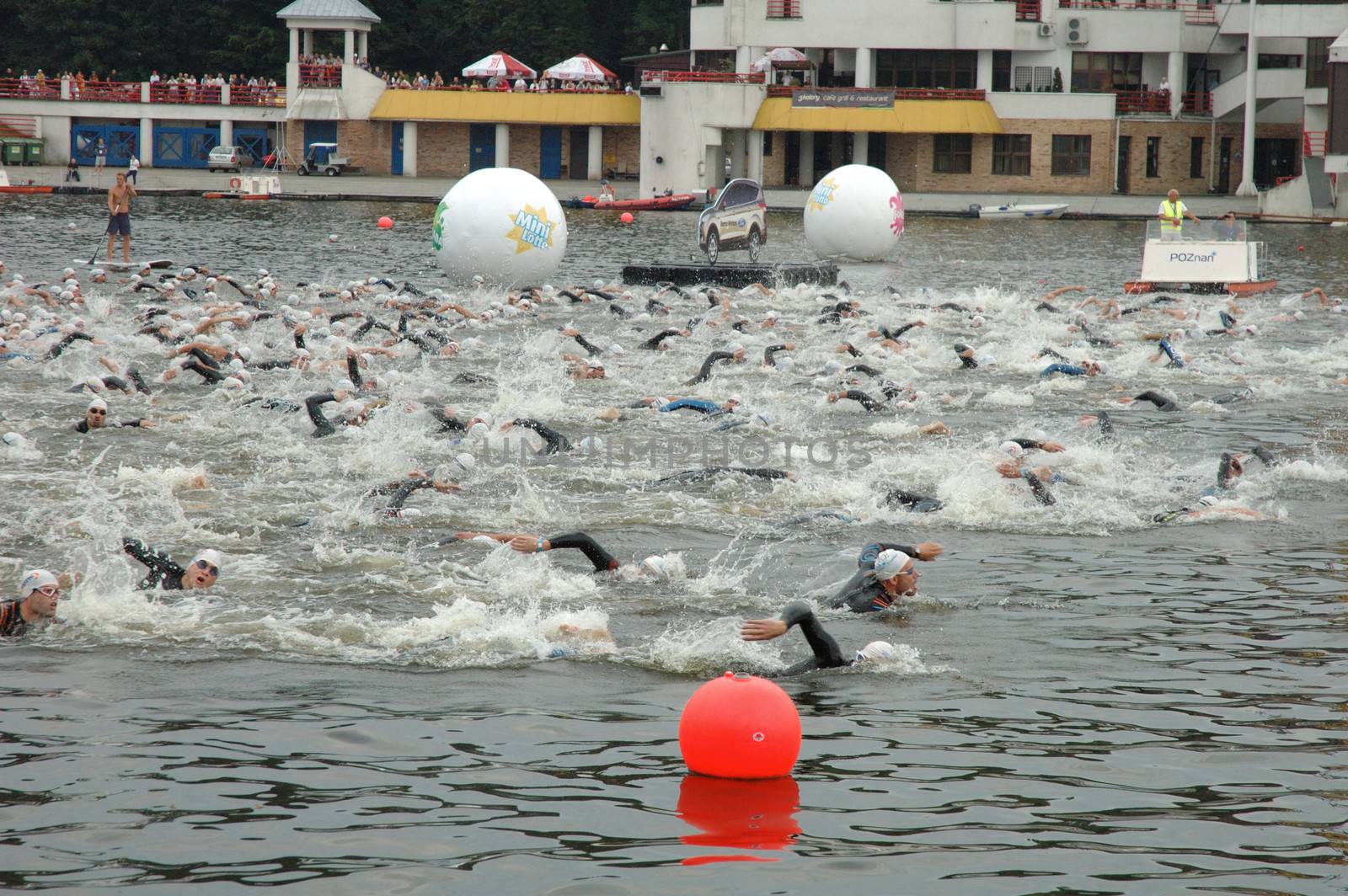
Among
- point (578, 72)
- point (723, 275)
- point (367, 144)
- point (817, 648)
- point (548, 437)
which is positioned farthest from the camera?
point (367, 144)

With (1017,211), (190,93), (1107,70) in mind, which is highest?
(1107,70)

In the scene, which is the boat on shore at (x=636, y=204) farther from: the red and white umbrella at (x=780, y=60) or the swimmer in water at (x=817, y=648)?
the swimmer in water at (x=817, y=648)

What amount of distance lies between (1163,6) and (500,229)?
42.5 m

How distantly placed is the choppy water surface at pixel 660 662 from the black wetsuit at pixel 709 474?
0.60 feet

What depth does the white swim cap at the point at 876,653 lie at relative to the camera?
927 cm

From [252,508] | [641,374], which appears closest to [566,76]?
[641,374]

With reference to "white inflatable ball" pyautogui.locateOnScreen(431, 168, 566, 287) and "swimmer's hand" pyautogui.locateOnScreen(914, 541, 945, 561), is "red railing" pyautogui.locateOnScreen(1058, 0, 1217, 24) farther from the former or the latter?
"swimmer's hand" pyautogui.locateOnScreen(914, 541, 945, 561)

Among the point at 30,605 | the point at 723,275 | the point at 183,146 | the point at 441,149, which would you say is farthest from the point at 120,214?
the point at 183,146

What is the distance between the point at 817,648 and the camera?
9.12 m

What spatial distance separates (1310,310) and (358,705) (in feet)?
80.9

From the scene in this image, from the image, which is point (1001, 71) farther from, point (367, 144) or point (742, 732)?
point (742, 732)

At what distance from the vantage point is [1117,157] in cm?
6128

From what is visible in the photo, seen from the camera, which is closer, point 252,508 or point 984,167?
point 252,508

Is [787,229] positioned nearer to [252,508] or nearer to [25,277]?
[25,277]
